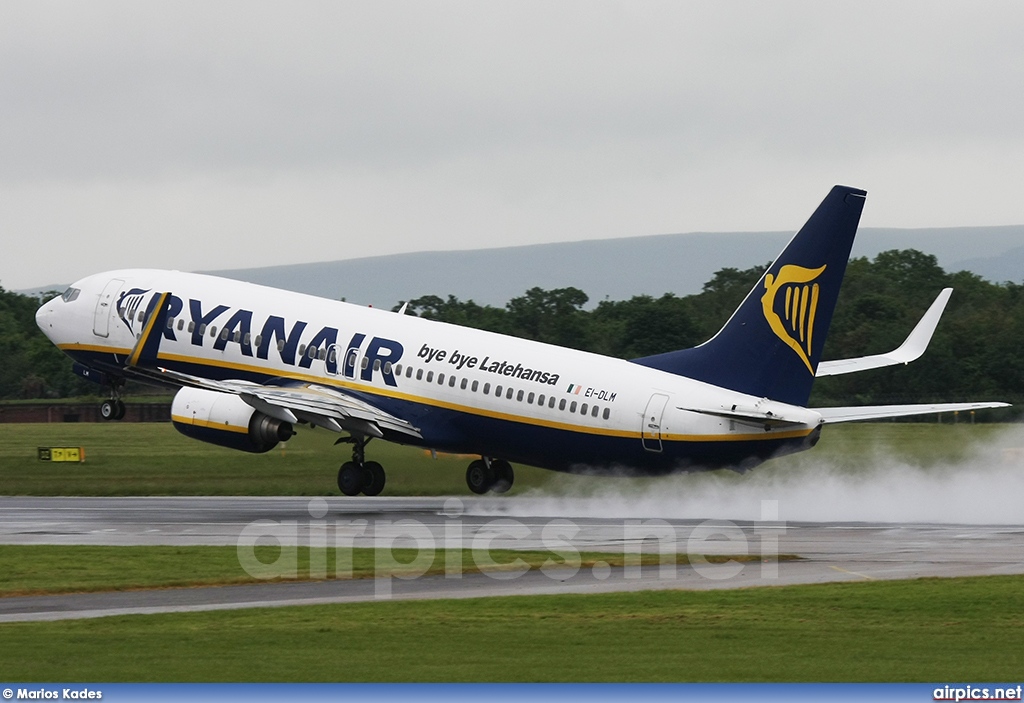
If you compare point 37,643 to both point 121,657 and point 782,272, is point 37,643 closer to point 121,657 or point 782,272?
point 121,657

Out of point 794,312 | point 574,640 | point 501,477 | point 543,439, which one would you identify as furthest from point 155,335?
point 574,640

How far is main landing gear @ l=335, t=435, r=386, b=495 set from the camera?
49312 millimetres

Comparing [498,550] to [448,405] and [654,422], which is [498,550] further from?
[448,405]

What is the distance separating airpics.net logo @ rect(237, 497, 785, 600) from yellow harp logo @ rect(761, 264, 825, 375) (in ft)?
15.3

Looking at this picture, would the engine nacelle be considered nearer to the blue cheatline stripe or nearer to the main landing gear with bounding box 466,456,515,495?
the blue cheatline stripe

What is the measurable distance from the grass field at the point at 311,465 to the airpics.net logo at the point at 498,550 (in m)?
8.84

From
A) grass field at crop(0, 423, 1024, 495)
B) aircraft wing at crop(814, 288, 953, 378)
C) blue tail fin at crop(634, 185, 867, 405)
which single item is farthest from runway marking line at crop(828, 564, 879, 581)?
grass field at crop(0, 423, 1024, 495)

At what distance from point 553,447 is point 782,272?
8.36 meters

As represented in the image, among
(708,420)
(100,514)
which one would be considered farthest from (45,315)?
(708,420)

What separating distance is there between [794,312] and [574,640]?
20.6 metres

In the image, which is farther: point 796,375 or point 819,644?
point 796,375

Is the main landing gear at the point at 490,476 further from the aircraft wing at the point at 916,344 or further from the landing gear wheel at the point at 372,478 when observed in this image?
the aircraft wing at the point at 916,344

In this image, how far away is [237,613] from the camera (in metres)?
25.3

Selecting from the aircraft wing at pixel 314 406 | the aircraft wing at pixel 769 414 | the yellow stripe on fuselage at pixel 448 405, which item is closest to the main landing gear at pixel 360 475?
the aircraft wing at pixel 314 406
